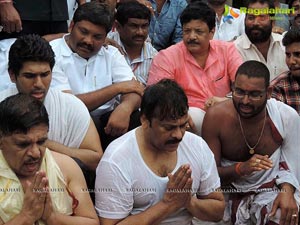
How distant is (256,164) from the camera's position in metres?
3.47

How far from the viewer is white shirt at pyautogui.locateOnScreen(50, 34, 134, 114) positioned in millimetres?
4020

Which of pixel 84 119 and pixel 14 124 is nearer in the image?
pixel 14 124

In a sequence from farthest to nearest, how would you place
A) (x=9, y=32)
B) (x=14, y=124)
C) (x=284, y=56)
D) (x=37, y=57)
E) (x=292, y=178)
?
1. (x=284, y=56)
2. (x=9, y=32)
3. (x=292, y=178)
4. (x=37, y=57)
5. (x=14, y=124)

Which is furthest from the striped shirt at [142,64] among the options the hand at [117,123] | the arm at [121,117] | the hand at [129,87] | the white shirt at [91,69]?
the hand at [117,123]

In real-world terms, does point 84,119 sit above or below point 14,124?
below

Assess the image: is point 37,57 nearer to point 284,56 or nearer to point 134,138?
point 134,138

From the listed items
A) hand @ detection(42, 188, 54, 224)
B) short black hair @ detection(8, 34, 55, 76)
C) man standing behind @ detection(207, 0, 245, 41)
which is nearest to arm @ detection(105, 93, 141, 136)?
short black hair @ detection(8, 34, 55, 76)

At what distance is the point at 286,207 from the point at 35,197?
1.51m

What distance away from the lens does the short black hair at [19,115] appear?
2658mm

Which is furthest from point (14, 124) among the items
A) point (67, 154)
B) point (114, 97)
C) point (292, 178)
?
point (292, 178)

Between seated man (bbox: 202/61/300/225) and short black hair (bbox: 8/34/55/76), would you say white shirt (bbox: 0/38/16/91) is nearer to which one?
short black hair (bbox: 8/34/55/76)

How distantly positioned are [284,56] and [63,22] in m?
1.74

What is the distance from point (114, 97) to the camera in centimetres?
399

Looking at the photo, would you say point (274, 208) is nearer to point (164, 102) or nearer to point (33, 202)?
point (164, 102)
